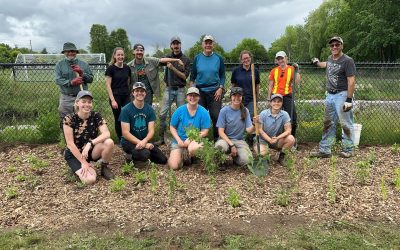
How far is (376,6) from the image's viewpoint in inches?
1475

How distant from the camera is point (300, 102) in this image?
24.3ft

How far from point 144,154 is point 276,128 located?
6.55 feet

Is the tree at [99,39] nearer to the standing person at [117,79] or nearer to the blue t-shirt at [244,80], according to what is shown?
the standing person at [117,79]

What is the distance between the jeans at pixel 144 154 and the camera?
5.68m

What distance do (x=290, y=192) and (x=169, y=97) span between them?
266 centimetres

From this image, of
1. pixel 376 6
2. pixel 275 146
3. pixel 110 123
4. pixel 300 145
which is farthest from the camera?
pixel 376 6

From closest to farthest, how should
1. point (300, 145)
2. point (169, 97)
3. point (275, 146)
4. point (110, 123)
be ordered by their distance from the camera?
point (275, 146)
point (169, 97)
point (300, 145)
point (110, 123)

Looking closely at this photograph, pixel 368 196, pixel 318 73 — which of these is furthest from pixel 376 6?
pixel 368 196

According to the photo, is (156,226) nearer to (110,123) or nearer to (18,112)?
(110,123)

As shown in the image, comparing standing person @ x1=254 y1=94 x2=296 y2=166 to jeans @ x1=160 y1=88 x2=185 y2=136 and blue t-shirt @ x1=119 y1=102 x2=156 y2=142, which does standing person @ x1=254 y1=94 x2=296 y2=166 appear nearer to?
jeans @ x1=160 y1=88 x2=185 y2=136

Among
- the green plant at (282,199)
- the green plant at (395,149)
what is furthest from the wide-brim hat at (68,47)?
the green plant at (395,149)

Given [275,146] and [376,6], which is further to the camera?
[376,6]

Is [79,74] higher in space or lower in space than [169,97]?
higher

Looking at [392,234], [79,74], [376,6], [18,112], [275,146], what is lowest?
[392,234]
